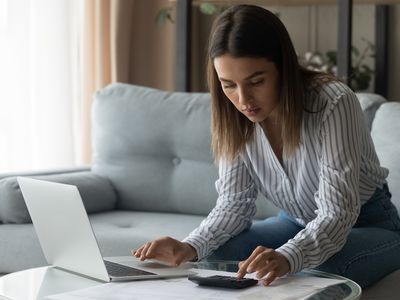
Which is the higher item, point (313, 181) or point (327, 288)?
point (313, 181)

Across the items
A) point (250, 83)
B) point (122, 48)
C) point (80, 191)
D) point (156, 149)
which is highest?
point (250, 83)

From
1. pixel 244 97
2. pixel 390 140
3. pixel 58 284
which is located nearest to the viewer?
pixel 58 284

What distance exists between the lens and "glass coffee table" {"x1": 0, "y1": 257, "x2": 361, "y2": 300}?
5.05 ft

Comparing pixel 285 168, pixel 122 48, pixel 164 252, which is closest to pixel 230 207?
pixel 285 168

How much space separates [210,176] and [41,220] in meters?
1.10

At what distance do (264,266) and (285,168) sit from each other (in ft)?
Result: 1.31

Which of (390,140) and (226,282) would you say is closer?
(226,282)

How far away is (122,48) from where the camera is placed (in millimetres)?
3791

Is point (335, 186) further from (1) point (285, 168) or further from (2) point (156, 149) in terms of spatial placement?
(2) point (156, 149)

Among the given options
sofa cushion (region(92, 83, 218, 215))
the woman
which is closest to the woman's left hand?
the woman

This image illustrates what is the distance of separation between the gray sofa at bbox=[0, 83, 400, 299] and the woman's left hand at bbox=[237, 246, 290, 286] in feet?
3.18

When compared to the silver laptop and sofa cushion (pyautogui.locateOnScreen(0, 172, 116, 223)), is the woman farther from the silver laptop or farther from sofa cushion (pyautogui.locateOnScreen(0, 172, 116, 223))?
sofa cushion (pyautogui.locateOnScreen(0, 172, 116, 223))

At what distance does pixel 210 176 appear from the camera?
9.16 ft

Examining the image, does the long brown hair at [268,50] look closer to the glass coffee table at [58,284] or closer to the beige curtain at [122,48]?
the glass coffee table at [58,284]
